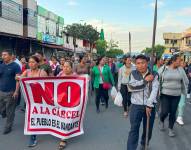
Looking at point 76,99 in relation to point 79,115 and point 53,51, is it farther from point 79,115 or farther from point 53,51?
point 53,51

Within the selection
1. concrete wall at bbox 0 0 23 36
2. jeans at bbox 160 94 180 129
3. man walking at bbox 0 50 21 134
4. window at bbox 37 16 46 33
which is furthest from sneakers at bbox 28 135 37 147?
window at bbox 37 16 46 33

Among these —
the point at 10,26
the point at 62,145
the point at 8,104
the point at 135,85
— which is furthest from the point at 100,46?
the point at 135,85

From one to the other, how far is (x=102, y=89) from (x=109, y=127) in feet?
8.21

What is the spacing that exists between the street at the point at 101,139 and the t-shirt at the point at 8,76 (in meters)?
0.96

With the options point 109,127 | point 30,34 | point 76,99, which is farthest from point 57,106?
point 30,34

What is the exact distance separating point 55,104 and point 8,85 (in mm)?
1538

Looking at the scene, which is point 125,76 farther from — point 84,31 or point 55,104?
point 84,31

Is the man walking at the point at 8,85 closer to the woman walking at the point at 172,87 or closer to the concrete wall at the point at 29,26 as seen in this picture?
the woman walking at the point at 172,87

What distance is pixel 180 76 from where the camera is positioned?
7418 millimetres

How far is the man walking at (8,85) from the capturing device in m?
7.47

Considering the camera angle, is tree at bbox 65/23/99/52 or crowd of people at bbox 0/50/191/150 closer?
crowd of people at bbox 0/50/191/150

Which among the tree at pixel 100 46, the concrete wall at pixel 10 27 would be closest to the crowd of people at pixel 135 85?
the concrete wall at pixel 10 27

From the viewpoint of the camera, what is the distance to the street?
6.43m

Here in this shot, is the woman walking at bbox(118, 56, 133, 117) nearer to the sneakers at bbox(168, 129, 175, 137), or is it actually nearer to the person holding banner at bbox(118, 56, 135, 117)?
the person holding banner at bbox(118, 56, 135, 117)
